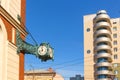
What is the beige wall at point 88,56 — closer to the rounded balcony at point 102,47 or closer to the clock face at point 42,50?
the rounded balcony at point 102,47

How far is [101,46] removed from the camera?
11181 centimetres

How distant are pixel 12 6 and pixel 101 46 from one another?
Answer: 316 ft

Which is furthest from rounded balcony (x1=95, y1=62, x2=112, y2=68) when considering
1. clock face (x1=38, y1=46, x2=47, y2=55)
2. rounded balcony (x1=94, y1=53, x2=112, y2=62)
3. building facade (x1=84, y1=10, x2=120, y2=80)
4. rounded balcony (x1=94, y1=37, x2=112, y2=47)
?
clock face (x1=38, y1=46, x2=47, y2=55)

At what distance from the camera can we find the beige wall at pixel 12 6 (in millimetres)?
15836

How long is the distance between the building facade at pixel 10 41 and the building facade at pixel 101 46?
93.4 metres

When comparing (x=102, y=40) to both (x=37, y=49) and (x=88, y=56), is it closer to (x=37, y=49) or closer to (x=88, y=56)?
(x=88, y=56)

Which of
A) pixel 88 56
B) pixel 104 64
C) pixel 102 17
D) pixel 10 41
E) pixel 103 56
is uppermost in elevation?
pixel 102 17

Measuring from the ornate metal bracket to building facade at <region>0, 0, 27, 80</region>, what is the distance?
1.03 ft


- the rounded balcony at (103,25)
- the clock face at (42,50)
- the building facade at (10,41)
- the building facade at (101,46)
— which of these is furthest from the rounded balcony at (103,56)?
the clock face at (42,50)

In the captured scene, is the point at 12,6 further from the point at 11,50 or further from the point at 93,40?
the point at 93,40

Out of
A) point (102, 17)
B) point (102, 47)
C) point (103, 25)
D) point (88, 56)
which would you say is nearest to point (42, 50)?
point (102, 47)

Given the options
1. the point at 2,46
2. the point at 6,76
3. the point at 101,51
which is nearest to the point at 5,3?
the point at 2,46

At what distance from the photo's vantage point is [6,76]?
49.2ft

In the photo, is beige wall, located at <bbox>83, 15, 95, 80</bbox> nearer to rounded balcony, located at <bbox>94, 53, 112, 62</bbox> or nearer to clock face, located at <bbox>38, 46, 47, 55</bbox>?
rounded balcony, located at <bbox>94, 53, 112, 62</bbox>
